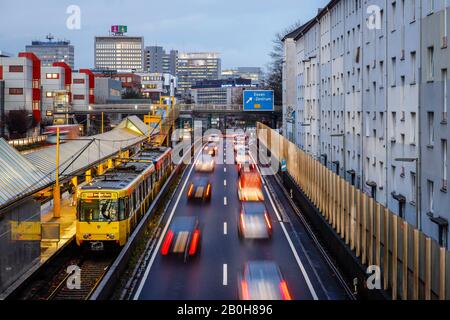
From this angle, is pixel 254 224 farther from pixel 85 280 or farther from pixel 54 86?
pixel 54 86

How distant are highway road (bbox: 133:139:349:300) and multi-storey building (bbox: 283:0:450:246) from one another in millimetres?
4096

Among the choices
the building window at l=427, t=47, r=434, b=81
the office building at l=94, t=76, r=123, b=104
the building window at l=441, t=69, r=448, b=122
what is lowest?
the building window at l=441, t=69, r=448, b=122

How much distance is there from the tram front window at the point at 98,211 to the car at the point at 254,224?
677 centimetres

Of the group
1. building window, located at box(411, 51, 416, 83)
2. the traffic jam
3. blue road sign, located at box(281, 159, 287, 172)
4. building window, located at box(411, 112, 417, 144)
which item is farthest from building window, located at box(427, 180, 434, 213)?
blue road sign, located at box(281, 159, 287, 172)

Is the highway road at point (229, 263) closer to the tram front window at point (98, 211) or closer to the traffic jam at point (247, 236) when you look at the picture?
the traffic jam at point (247, 236)

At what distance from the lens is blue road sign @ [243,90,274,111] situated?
70.1 metres

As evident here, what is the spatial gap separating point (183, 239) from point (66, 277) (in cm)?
674

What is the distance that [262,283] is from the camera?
19359 millimetres

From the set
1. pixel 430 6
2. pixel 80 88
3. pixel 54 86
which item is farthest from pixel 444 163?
pixel 80 88

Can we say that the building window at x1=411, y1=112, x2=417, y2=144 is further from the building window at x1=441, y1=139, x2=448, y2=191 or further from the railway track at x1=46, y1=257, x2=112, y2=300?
the railway track at x1=46, y1=257, x2=112, y2=300

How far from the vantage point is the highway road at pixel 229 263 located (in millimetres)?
19772

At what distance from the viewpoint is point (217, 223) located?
32.3 meters

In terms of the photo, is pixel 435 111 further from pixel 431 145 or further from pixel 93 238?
pixel 93 238

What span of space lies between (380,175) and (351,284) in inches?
613
